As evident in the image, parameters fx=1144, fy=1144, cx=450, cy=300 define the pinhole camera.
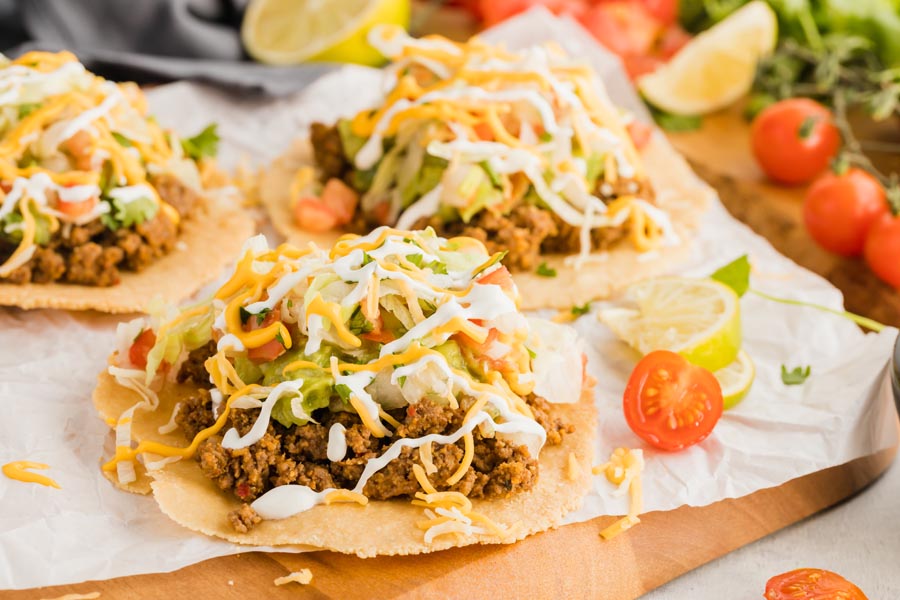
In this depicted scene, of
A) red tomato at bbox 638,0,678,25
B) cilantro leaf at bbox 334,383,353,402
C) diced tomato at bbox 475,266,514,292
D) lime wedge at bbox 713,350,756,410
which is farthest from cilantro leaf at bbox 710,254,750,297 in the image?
red tomato at bbox 638,0,678,25

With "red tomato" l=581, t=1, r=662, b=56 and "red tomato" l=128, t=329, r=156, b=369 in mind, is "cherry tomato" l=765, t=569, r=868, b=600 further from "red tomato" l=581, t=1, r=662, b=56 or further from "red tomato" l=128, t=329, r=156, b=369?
"red tomato" l=581, t=1, r=662, b=56

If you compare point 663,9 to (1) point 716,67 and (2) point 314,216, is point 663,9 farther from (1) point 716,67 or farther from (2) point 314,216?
(2) point 314,216

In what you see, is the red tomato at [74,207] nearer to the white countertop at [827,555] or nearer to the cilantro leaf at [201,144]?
the cilantro leaf at [201,144]

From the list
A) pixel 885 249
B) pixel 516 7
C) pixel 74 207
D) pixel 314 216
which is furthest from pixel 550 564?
pixel 516 7

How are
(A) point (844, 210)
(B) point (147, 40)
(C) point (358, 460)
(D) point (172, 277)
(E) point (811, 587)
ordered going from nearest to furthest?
1. (E) point (811, 587)
2. (C) point (358, 460)
3. (D) point (172, 277)
4. (A) point (844, 210)
5. (B) point (147, 40)

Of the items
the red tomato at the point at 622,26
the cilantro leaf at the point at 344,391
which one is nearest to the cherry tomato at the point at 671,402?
the cilantro leaf at the point at 344,391
